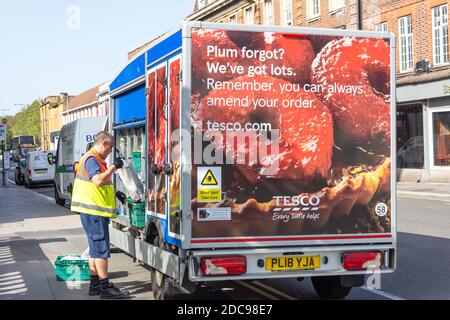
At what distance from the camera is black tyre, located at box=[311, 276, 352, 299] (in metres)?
7.30

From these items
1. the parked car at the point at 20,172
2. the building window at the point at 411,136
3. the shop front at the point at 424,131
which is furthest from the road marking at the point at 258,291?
the parked car at the point at 20,172

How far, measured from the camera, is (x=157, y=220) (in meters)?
7.02

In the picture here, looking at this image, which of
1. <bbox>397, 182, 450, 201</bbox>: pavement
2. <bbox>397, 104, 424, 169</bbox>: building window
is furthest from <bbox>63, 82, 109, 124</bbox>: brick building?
<bbox>397, 182, 450, 201</bbox>: pavement

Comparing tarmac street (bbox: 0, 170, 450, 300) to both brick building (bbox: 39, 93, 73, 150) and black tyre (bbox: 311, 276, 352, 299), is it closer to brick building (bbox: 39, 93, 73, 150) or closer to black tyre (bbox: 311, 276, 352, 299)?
black tyre (bbox: 311, 276, 352, 299)

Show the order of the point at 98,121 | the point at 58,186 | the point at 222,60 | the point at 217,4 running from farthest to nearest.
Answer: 1. the point at 217,4
2. the point at 58,186
3. the point at 98,121
4. the point at 222,60

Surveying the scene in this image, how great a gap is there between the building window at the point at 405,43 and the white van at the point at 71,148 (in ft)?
49.9

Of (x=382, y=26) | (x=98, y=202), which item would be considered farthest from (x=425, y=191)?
(x=98, y=202)

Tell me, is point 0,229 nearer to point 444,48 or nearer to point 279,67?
point 279,67

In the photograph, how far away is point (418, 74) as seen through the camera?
28.1 metres

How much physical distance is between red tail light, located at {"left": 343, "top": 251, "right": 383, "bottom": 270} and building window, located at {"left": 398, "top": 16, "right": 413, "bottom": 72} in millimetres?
23816

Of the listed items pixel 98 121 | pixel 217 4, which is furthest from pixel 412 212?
pixel 217 4

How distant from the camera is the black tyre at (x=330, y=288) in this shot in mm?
7297

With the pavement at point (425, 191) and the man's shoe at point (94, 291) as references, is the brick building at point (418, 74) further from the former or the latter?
the man's shoe at point (94, 291)

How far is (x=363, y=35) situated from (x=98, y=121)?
1432cm
